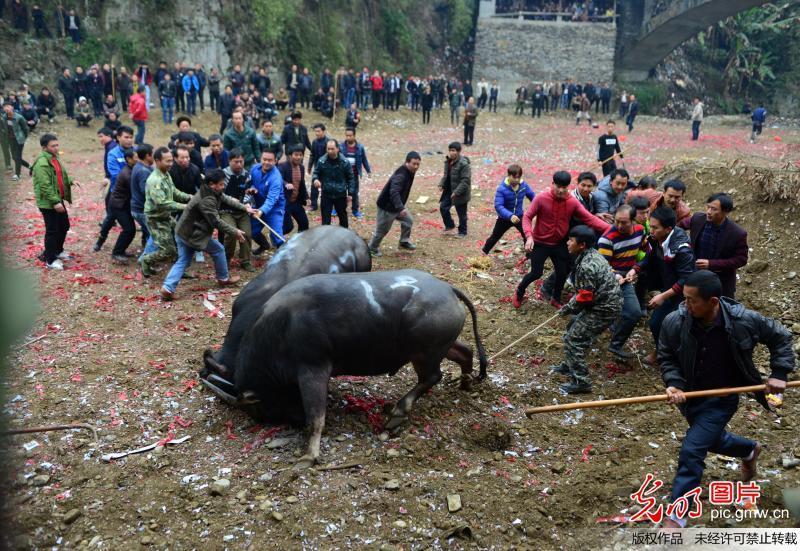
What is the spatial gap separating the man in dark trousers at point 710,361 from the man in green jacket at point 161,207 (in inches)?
269

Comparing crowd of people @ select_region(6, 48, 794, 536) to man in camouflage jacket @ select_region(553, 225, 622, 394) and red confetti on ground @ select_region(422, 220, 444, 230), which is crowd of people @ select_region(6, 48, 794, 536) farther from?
red confetti on ground @ select_region(422, 220, 444, 230)

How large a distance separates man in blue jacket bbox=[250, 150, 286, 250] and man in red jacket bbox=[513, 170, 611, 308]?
3855mm

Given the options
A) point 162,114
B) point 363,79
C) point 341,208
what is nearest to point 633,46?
point 363,79

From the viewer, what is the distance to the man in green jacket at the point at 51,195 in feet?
29.1

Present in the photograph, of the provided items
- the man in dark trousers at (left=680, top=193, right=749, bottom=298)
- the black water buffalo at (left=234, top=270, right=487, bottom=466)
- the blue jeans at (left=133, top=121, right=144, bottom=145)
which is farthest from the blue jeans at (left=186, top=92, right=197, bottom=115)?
the man in dark trousers at (left=680, top=193, right=749, bottom=298)

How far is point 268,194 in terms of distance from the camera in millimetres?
9328

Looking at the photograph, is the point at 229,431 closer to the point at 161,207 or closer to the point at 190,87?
the point at 161,207

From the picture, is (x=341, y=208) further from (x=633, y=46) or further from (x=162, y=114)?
(x=633, y=46)

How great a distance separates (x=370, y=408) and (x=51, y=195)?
625cm

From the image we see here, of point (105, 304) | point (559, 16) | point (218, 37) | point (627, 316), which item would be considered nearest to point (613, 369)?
point (627, 316)

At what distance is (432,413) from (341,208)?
213 inches

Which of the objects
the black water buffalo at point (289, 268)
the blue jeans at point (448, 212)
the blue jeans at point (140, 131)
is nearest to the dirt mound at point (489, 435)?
the black water buffalo at point (289, 268)

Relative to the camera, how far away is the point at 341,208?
1053cm

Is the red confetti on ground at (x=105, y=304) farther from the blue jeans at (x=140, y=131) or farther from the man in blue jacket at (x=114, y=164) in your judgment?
the blue jeans at (x=140, y=131)
